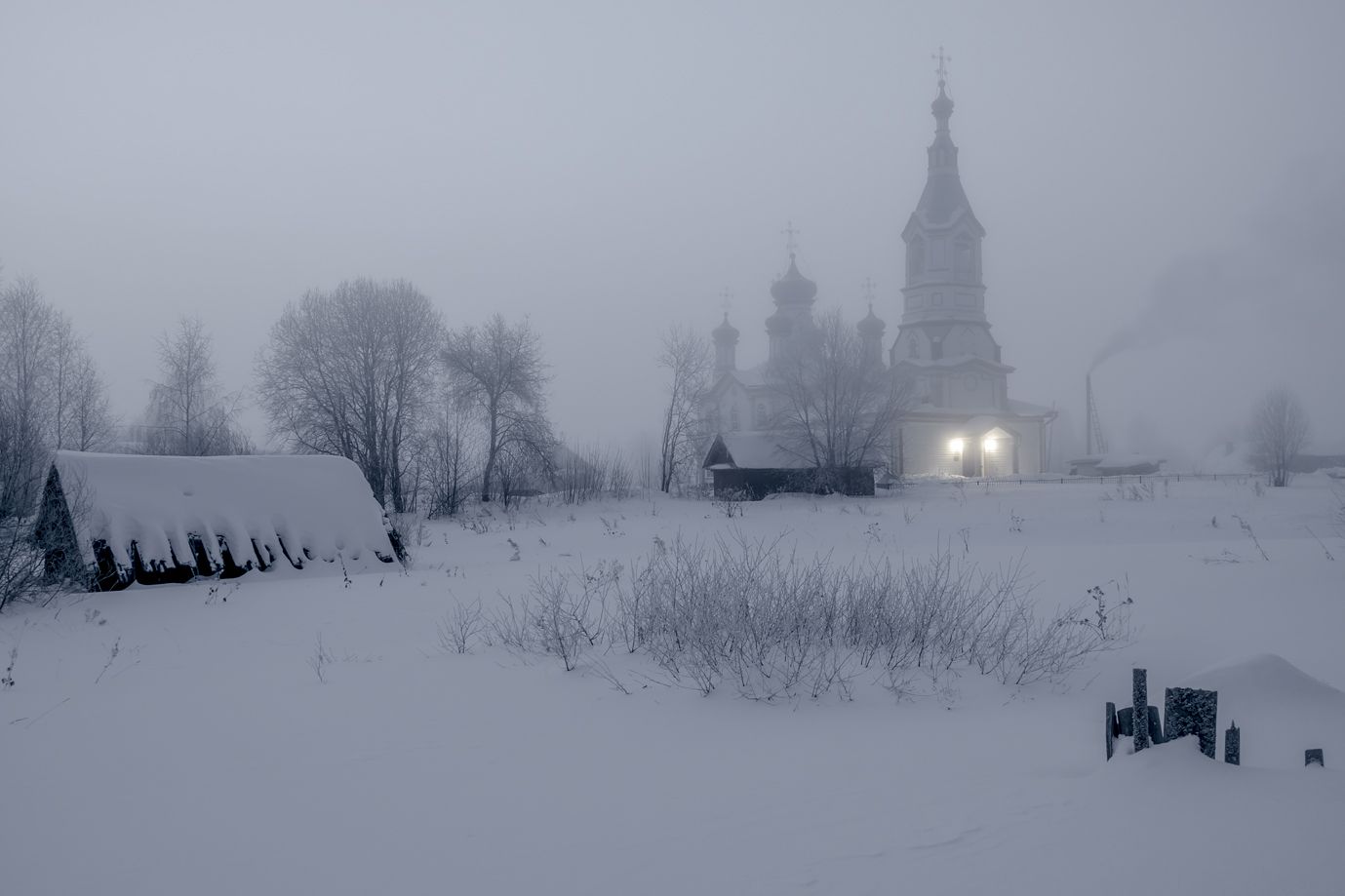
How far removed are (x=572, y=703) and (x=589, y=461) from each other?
2471 centimetres

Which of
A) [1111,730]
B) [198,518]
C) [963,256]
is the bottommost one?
[1111,730]

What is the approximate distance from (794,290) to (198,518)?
4531 cm

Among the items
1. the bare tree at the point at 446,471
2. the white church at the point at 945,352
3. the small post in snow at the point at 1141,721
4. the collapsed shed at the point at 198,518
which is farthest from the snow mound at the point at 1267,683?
the white church at the point at 945,352

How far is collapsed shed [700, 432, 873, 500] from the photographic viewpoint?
32.5 metres

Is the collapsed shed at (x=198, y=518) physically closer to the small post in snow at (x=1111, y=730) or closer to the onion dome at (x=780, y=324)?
the small post in snow at (x=1111, y=730)

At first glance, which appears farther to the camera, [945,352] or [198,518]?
[945,352]

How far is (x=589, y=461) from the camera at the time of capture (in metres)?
30.4

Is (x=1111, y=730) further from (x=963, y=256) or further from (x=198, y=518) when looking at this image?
(x=963, y=256)

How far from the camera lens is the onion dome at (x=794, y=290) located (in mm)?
53625

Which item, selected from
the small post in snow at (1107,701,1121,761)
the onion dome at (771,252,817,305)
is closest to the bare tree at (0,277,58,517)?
the small post in snow at (1107,701,1121,761)

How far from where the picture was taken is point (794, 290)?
5362 cm

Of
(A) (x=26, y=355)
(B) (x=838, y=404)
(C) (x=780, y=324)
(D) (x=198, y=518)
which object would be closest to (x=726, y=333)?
(C) (x=780, y=324)

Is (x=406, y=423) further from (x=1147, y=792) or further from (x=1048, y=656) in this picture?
(x=1147, y=792)

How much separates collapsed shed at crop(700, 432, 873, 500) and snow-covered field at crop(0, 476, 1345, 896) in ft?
74.2
